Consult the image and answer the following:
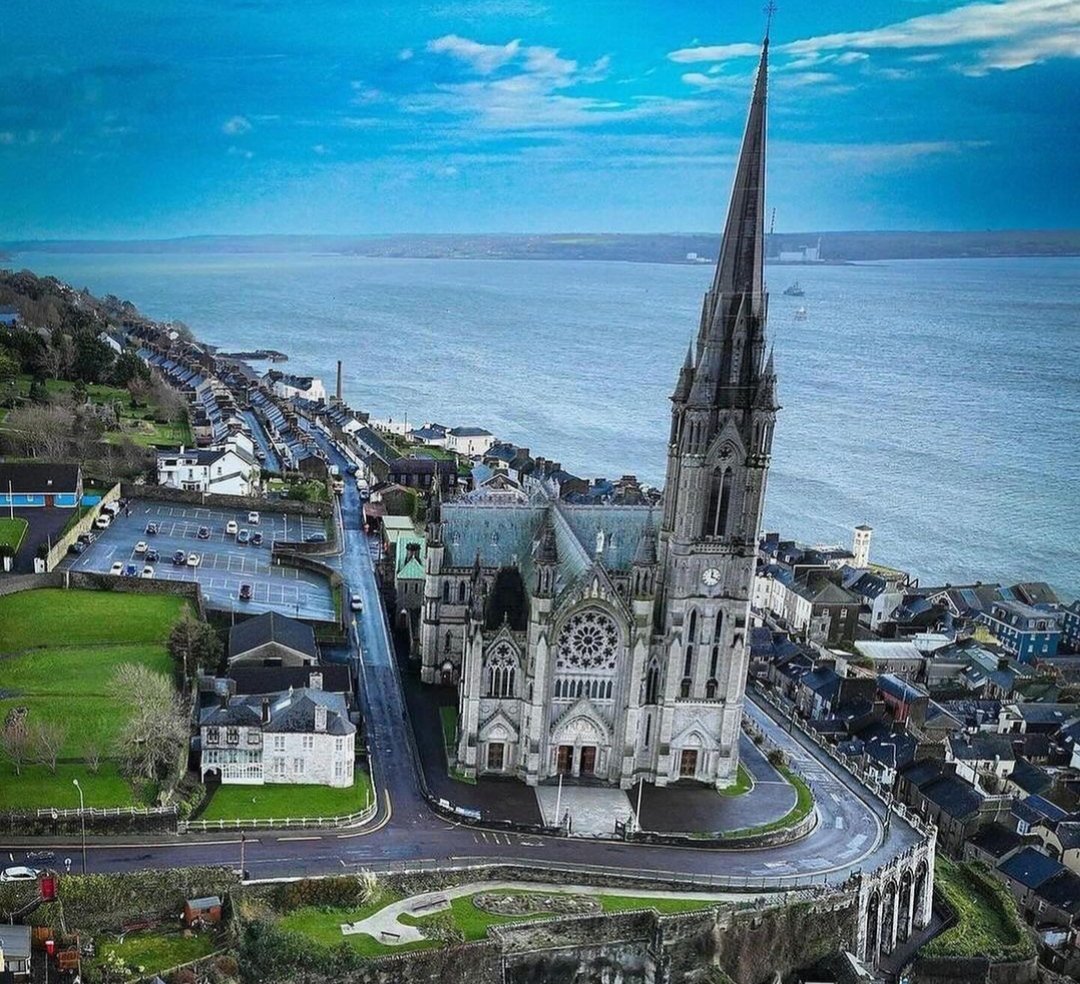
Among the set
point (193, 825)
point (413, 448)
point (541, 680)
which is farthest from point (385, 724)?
point (413, 448)

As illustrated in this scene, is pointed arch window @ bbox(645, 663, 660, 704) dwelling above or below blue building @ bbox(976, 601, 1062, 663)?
above

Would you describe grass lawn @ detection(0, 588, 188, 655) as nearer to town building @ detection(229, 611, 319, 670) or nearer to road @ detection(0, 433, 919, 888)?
town building @ detection(229, 611, 319, 670)

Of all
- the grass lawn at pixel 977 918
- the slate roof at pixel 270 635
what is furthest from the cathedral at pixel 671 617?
the grass lawn at pixel 977 918

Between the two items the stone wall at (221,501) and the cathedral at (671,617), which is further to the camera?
the stone wall at (221,501)

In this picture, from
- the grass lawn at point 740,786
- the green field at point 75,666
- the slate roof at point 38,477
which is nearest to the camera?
the green field at point 75,666

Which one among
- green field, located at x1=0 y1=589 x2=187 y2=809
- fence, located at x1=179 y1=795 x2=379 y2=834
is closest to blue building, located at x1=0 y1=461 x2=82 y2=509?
green field, located at x1=0 y1=589 x2=187 y2=809

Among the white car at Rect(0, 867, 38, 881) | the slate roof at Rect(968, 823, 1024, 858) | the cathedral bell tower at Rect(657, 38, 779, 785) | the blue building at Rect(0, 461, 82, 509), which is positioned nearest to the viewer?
the white car at Rect(0, 867, 38, 881)

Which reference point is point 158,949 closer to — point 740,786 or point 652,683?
point 652,683

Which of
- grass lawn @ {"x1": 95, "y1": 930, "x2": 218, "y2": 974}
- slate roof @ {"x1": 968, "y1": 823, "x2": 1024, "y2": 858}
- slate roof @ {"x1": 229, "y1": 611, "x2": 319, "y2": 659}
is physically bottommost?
slate roof @ {"x1": 968, "y1": 823, "x2": 1024, "y2": 858}

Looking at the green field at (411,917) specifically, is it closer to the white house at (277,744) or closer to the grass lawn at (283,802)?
the grass lawn at (283,802)
